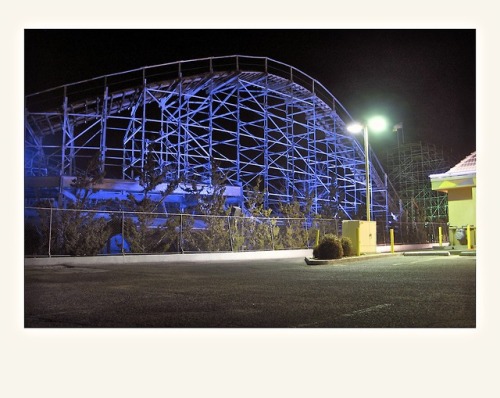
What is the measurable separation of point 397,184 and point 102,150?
18.6m

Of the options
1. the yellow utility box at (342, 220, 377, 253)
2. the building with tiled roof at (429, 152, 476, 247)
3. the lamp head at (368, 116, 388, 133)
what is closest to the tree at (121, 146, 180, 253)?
the yellow utility box at (342, 220, 377, 253)

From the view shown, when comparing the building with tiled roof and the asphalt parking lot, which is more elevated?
the building with tiled roof

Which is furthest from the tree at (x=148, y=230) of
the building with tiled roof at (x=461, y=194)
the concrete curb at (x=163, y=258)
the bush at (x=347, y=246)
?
the building with tiled roof at (x=461, y=194)

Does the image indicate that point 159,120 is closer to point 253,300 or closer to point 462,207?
point 462,207

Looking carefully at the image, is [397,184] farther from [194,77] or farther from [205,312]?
[205,312]

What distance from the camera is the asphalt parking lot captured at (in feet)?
16.6

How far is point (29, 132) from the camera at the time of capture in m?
17.6

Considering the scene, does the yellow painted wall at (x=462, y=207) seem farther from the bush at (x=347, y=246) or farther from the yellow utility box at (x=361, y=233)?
Result: the bush at (x=347, y=246)

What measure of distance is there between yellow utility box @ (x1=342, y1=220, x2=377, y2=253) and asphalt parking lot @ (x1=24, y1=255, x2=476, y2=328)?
15.2 ft

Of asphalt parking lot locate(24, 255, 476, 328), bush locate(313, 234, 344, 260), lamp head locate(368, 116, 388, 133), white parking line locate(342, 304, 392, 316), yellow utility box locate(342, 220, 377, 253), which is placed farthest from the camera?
yellow utility box locate(342, 220, 377, 253)

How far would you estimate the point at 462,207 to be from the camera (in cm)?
1775

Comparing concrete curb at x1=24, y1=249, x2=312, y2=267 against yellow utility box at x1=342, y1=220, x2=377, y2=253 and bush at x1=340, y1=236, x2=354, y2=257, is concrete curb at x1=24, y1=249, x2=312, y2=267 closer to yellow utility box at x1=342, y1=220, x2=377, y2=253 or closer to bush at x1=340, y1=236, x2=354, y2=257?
yellow utility box at x1=342, y1=220, x2=377, y2=253

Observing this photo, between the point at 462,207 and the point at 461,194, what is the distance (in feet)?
1.62

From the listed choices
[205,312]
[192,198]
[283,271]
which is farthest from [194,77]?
[205,312]
